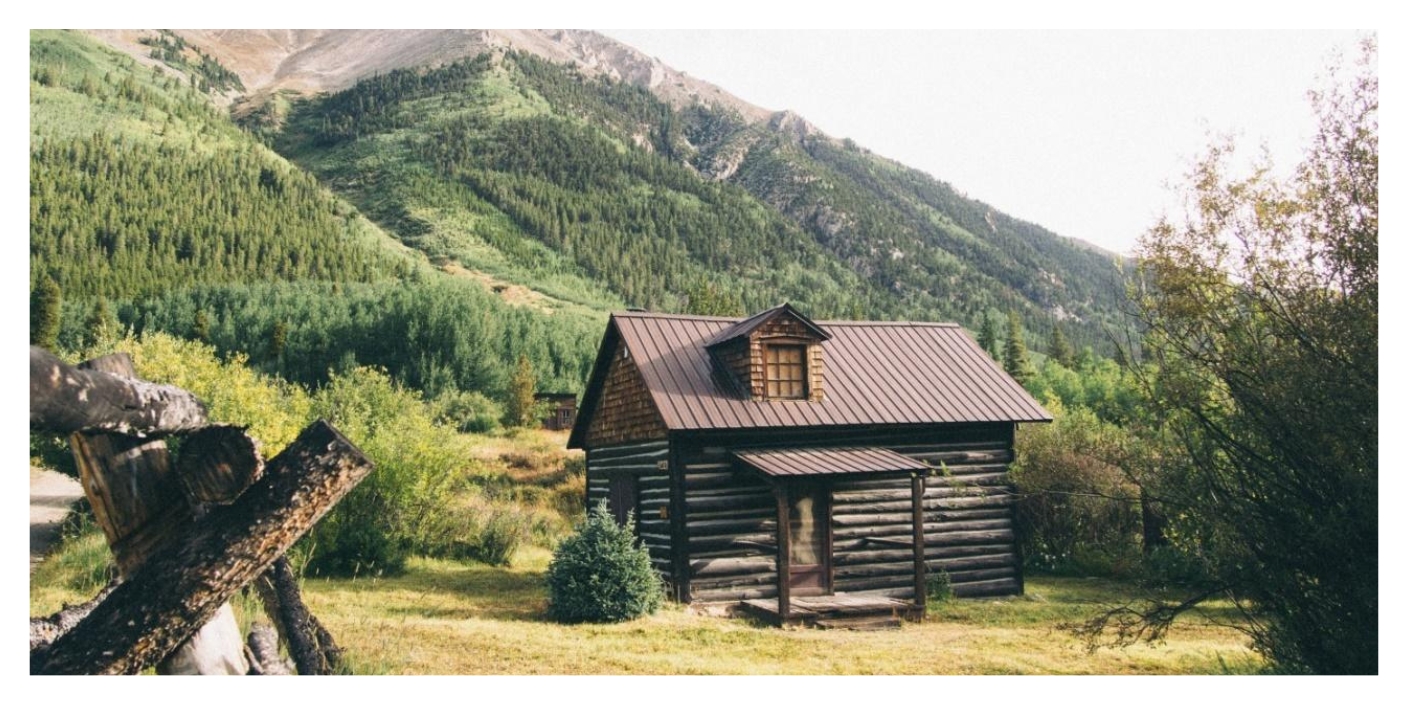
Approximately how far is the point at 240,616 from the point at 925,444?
11.7m

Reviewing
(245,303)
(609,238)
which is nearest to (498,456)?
(245,303)

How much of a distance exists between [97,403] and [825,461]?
11601mm

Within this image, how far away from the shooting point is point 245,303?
161ft

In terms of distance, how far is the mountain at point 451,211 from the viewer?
4791 cm

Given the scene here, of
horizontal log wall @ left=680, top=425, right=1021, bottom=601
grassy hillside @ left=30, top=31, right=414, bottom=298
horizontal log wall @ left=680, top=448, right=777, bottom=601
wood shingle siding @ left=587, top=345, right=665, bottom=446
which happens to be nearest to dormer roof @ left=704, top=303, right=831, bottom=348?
wood shingle siding @ left=587, top=345, right=665, bottom=446

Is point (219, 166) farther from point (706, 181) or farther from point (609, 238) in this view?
point (706, 181)

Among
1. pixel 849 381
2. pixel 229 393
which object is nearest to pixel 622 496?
pixel 849 381

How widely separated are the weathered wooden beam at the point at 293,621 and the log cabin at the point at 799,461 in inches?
284

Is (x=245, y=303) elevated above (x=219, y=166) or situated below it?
below

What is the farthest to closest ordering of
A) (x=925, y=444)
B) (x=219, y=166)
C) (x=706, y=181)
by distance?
(x=706, y=181)
(x=219, y=166)
(x=925, y=444)

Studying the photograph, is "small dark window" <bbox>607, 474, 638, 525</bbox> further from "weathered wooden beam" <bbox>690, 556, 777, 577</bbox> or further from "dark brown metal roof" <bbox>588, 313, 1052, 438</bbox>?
"weathered wooden beam" <bbox>690, 556, 777, 577</bbox>

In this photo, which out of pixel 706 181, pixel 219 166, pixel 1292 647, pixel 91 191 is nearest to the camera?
pixel 1292 647

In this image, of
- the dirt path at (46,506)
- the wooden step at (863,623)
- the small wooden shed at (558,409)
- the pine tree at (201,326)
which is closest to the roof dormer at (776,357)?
the wooden step at (863,623)

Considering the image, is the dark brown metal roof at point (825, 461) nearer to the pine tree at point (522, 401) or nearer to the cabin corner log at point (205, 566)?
the cabin corner log at point (205, 566)
